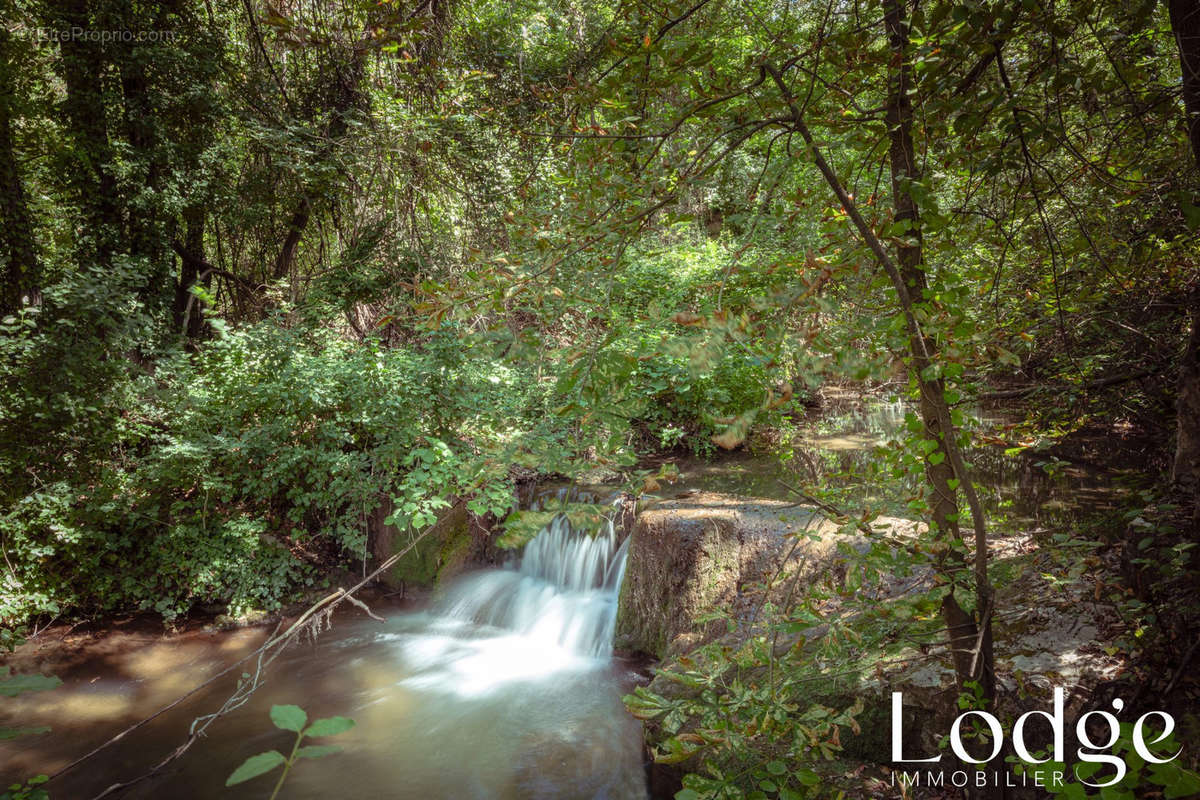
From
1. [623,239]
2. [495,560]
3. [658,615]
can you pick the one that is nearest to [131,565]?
[495,560]

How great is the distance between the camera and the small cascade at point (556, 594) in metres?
6.31

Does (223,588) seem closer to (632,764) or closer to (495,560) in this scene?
(495,560)

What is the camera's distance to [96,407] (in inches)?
248

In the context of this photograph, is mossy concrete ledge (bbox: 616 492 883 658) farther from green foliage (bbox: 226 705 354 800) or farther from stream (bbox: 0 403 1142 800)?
green foliage (bbox: 226 705 354 800)

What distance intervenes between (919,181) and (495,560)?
717cm

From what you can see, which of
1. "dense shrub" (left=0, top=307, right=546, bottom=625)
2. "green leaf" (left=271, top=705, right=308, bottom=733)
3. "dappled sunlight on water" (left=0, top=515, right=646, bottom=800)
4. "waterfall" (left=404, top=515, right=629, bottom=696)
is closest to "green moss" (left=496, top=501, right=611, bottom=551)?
"green leaf" (left=271, top=705, right=308, bottom=733)

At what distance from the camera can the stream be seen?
4652 millimetres

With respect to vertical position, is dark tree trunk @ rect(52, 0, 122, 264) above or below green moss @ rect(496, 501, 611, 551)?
above

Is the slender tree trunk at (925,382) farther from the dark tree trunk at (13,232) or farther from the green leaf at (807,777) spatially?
the dark tree trunk at (13,232)

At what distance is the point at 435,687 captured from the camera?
5.91 m

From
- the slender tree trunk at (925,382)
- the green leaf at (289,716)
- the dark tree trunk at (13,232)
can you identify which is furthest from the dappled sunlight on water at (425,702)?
the dark tree trunk at (13,232)

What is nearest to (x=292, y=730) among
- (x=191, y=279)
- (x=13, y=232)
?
(x=13, y=232)

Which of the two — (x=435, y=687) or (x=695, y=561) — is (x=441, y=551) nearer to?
(x=435, y=687)

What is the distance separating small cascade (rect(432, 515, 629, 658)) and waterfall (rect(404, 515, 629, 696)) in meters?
0.01
